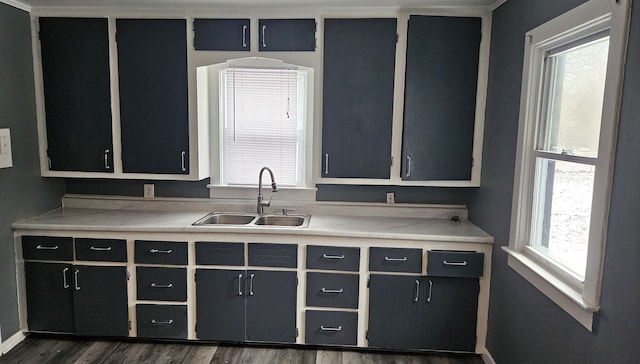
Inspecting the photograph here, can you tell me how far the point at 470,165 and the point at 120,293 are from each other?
261cm

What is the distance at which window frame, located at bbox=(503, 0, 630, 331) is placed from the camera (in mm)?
1543

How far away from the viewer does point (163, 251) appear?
2840 millimetres

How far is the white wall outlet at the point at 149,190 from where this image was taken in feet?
11.1

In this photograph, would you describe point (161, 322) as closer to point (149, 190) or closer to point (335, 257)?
point (149, 190)

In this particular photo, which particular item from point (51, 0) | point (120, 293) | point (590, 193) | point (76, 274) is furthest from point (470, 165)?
point (51, 0)

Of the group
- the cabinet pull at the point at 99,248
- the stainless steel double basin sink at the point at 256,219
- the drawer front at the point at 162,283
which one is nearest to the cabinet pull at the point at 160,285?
the drawer front at the point at 162,283

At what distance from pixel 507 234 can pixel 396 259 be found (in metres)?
0.70

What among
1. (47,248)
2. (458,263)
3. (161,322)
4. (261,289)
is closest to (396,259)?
(458,263)

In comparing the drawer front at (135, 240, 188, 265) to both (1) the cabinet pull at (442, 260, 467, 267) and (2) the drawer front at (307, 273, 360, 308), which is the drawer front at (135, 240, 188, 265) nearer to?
(2) the drawer front at (307, 273, 360, 308)

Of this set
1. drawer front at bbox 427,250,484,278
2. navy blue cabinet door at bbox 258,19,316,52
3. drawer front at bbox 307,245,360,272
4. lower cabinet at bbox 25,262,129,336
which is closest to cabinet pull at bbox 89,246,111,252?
lower cabinet at bbox 25,262,129,336

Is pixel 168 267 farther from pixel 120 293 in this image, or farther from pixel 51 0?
pixel 51 0

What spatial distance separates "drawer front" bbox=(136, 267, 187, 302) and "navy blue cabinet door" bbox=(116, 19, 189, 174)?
74cm

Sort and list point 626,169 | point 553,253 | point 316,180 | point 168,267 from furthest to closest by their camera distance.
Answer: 1. point 316,180
2. point 168,267
3. point 553,253
4. point 626,169

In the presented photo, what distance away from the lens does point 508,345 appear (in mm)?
2432
